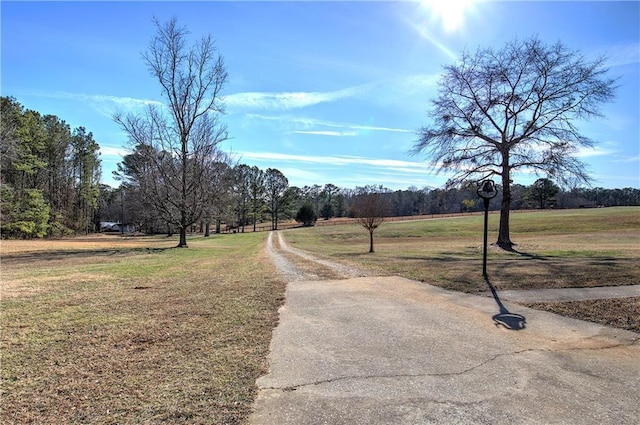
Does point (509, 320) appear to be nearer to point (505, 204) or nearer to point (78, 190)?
point (505, 204)

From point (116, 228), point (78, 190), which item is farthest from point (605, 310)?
point (116, 228)

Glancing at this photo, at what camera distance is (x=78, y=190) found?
54188mm

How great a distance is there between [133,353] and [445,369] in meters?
3.43

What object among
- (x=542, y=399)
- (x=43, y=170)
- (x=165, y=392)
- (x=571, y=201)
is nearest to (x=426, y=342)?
(x=542, y=399)

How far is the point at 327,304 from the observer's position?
22.1 feet

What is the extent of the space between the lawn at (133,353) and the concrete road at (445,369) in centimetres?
37

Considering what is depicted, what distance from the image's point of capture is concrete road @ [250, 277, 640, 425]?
2.86 m

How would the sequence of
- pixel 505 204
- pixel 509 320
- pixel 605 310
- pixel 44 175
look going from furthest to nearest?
pixel 44 175 < pixel 505 204 < pixel 605 310 < pixel 509 320

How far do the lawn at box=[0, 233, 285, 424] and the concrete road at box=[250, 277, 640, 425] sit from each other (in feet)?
1.21

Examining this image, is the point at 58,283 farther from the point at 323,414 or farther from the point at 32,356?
the point at 323,414

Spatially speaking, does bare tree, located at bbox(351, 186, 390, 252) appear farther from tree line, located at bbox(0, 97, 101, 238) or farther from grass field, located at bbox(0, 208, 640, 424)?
tree line, located at bbox(0, 97, 101, 238)

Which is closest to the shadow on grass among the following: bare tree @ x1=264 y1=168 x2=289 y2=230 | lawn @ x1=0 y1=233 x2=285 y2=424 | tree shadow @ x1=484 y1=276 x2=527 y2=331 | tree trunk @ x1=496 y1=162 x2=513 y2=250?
lawn @ x1=0 y1=233 x2=285 y2=424

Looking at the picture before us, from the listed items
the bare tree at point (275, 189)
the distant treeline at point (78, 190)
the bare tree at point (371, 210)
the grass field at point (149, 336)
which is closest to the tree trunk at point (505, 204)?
the distant treeline at point (78, 190)

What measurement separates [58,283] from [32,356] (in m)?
5.58
